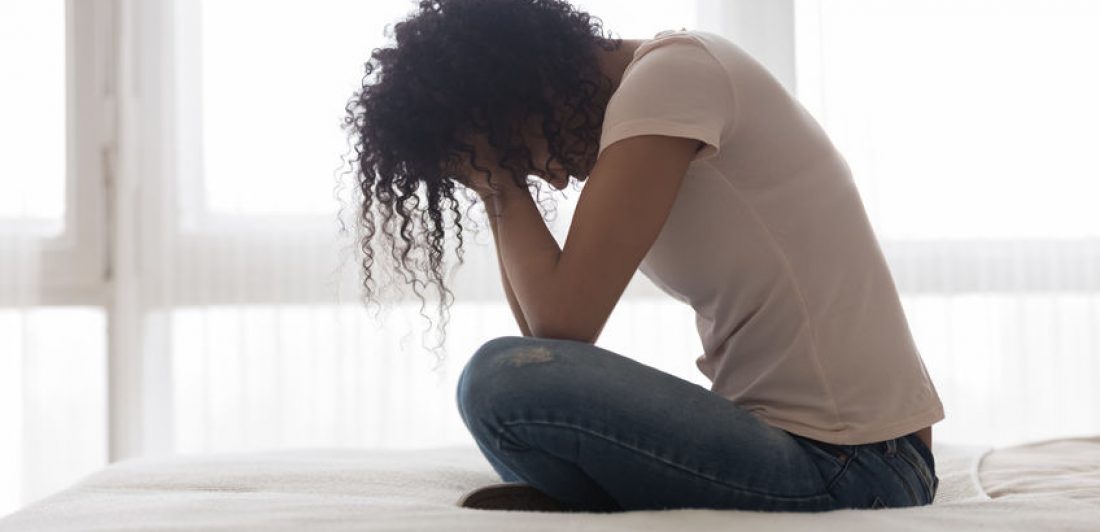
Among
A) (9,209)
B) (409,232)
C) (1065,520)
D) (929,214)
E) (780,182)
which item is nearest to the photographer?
(1065,520)

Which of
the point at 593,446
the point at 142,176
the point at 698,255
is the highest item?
the point at 142,176

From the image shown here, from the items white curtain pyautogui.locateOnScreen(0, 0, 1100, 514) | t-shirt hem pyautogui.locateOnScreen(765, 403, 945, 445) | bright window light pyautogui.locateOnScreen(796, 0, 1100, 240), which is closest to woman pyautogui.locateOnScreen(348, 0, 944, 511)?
t-shirt hem pyautogui.locateOnScreen(765, 403, 945, 445)

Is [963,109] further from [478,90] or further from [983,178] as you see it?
[478,90]

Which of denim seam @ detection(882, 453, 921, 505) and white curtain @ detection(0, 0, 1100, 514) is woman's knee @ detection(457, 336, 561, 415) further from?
white curtain @ detection(0, 0, 1100, 514)

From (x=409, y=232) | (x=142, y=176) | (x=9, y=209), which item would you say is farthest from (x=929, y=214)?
(x=9, y=209)

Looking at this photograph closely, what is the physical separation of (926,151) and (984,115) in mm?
159

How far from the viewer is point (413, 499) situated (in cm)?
111

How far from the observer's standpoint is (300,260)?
7.43ft

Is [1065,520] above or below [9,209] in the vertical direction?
below

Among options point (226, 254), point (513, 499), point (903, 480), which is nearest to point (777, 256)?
point (903, 480)

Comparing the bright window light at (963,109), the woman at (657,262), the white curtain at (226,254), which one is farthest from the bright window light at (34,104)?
the bright window light at (963,109)

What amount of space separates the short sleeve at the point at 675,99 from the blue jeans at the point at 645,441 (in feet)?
0.69

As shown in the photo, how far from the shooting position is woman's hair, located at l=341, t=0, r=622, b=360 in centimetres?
109

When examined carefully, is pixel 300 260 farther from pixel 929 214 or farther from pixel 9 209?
pixel 929 214
